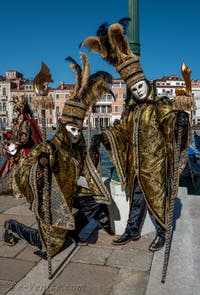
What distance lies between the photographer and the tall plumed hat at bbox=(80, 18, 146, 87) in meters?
3.63

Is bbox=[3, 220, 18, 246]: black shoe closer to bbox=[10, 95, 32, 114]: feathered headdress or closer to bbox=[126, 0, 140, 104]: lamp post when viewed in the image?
bbox=[126, 0, 140, 104]: lamp post

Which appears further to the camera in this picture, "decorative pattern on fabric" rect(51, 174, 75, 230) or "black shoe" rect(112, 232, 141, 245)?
"black shoe" rect(112, 232, 141, 245)

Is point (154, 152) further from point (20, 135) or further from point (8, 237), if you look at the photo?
point (20, 135)

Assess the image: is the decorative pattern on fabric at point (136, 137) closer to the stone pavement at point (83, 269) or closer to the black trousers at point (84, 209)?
the black trousers at point (84, 209)

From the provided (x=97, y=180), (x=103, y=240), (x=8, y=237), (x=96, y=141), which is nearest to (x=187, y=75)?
(x=96, y=141)

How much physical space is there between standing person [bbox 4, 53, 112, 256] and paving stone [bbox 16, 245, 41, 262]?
0.43 ft

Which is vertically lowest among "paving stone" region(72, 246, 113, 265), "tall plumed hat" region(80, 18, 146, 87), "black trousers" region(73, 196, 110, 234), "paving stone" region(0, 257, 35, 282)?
"paving stone" region(0, 257, 35, 282)

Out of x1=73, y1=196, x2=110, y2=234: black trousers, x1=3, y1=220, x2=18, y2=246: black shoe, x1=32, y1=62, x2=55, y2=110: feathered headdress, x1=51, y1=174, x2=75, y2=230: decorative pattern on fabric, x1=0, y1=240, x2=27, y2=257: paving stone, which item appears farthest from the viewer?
x1=3, y1=220, x2=18, y2=246: black shoe

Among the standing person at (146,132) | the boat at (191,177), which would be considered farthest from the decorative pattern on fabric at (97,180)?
the boat at (191,177)

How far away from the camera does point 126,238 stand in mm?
3887

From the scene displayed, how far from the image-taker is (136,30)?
14.3 ft

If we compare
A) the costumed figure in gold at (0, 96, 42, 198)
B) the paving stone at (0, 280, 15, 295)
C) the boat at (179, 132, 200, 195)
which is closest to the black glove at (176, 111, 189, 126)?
the paving stone at (0, 280, 15, 295)

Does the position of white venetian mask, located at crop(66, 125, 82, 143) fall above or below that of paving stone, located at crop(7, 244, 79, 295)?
above

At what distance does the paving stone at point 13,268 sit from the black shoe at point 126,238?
98cm
